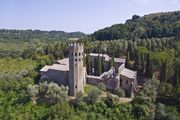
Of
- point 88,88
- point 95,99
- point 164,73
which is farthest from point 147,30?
point 95,99

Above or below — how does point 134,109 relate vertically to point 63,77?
below

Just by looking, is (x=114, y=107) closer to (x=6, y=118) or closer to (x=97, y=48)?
(x=6, y=118)

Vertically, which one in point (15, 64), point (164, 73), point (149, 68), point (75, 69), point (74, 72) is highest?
point (75, 69)

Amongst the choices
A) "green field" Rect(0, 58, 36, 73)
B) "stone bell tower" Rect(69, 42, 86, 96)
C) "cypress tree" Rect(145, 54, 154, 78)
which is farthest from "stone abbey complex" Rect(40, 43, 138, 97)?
"green field" Rect(0, 58, 36, 73)

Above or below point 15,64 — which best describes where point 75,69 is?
above

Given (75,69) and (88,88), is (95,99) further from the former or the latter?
(75,69)

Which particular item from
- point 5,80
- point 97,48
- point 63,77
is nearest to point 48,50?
point 97,48

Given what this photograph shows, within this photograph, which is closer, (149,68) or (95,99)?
(95,99)

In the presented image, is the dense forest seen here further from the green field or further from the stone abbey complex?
the green field
